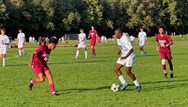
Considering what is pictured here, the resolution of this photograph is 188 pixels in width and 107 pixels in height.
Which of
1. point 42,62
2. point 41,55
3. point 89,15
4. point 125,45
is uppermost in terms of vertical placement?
point 89,15

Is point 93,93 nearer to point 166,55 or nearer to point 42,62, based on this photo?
point 42,62

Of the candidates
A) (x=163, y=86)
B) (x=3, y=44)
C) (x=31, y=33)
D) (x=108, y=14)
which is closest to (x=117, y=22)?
(x=108, y=14)

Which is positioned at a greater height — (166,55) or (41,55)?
(41,55)

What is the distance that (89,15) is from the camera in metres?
106

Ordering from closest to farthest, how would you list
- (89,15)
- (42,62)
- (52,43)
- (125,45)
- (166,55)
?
(52,43), (42,62), (125,45), (166,55), (89,15)

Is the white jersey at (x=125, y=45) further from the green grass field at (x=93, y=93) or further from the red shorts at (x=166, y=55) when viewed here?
the red shorts at (x=166, y=55)

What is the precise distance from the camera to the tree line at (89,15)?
94.4 meters

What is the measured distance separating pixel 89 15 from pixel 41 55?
308 ft

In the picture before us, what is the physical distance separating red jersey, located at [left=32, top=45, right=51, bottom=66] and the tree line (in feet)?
253

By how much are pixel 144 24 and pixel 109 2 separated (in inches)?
442

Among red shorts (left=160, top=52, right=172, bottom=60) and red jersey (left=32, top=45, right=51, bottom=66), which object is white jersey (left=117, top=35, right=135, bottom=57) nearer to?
red jersey (left=32, top=45, right=51, bottom=66)

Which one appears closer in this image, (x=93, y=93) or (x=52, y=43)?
(x=52, y=43)

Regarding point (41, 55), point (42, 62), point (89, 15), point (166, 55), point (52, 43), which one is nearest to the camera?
point (52, 43)

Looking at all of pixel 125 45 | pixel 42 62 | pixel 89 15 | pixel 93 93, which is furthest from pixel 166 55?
pixel 89 15
